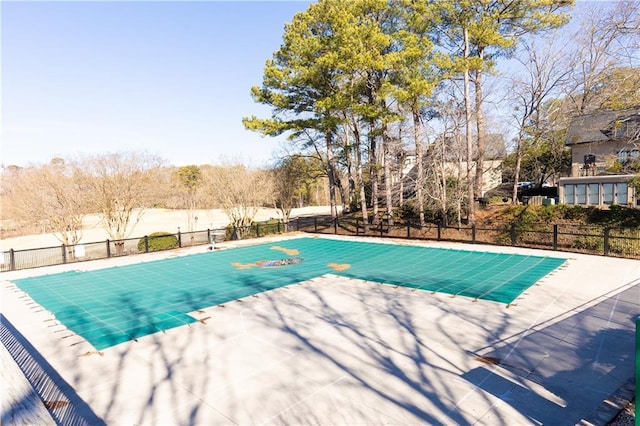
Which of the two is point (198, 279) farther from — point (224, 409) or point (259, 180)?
point (259, 180)

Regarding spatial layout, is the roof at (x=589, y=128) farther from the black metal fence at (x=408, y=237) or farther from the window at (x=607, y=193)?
the black metal fence at (x=408, y=237)

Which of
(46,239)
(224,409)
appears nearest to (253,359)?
(224,409)

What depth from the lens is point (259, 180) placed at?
2159 cm

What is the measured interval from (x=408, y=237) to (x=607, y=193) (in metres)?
10.4

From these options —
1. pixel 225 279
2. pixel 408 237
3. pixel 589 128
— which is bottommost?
pixel 225 279

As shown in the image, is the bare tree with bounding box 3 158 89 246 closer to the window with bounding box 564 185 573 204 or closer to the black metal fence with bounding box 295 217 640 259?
the black metal fence with bounding box 295 217 640 259

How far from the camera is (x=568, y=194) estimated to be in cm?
1945

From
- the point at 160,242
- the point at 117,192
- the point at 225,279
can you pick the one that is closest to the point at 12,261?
the point at 160,242

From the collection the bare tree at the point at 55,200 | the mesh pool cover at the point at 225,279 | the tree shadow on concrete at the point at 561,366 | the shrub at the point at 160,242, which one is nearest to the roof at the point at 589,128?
the mesh pool cover at the point at 225,279

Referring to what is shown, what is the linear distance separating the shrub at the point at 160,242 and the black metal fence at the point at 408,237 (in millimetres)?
43

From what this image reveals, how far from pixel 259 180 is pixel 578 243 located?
15.5 metres

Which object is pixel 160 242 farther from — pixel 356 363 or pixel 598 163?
pixel 598 163

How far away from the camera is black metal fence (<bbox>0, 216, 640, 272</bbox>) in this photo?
40.4ft

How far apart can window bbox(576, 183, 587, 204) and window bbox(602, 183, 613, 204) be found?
0.73m
